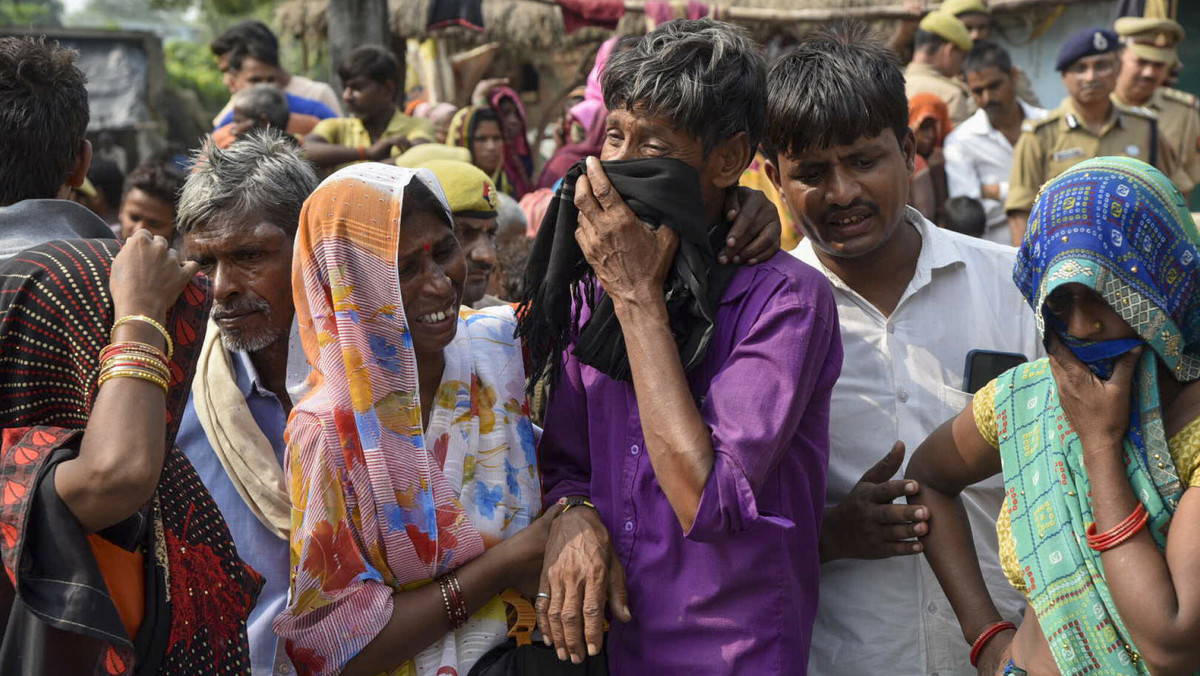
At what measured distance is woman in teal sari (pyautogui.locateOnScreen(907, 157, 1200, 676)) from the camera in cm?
198

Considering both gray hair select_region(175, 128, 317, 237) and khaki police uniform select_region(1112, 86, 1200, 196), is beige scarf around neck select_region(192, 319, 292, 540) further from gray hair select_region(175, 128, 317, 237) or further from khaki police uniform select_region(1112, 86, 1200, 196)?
khaki police uniform select_region(1112, 86, 1200, 196)

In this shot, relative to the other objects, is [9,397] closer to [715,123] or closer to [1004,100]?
[715,123]

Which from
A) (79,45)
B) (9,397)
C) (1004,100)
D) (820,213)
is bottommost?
(79,45)

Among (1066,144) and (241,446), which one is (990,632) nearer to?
(241,446)

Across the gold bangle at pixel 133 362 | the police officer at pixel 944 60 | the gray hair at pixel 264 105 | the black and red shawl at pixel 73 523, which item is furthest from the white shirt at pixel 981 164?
the gold bangle at pixel 133 362

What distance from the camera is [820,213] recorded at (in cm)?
283

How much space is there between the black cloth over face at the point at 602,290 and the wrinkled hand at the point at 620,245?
0.03 m

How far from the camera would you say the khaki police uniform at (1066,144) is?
6988 mm

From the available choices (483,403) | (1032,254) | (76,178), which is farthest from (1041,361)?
(76,178)

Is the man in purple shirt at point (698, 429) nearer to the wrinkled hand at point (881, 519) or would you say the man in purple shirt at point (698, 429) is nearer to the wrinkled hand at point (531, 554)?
the wrinkled hand at point (531, 554)

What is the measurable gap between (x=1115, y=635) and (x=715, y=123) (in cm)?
119

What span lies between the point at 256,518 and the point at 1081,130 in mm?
6049

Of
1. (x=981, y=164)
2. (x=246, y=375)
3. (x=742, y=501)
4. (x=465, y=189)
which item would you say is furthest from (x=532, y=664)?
(x=981, y=164)

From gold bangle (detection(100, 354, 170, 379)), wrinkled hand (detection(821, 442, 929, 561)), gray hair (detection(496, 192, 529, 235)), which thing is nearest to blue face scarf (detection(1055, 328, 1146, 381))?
wrinkled hand (detection(821, 442, 929, 561))
